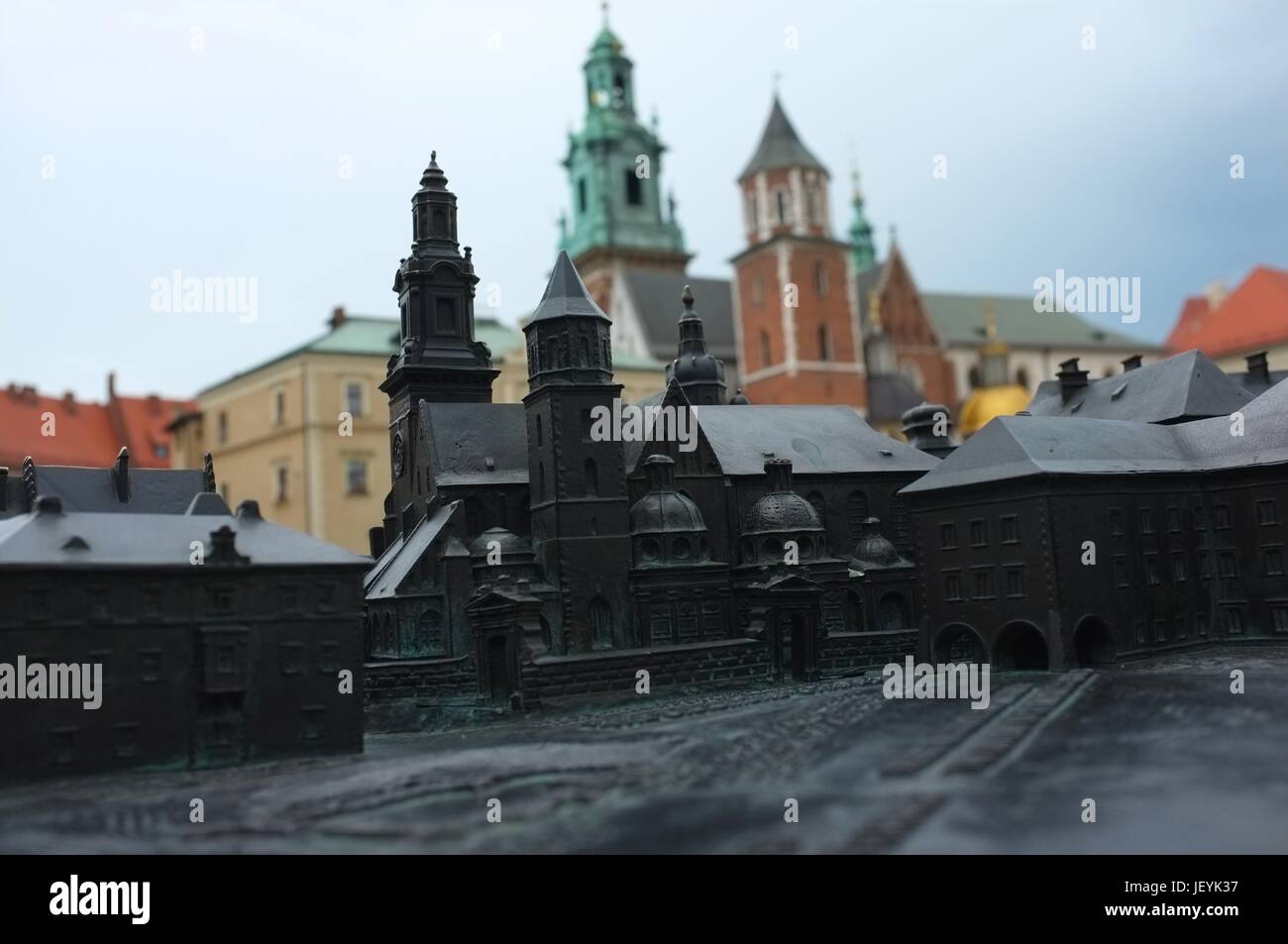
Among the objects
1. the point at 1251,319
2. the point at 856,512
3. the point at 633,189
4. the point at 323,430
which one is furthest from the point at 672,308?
the point at 856,512

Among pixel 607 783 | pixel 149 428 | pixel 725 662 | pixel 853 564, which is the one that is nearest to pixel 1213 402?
pixel 853 564

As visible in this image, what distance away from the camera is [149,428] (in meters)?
91.9

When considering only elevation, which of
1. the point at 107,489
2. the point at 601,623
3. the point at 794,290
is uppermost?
the point at 794,290

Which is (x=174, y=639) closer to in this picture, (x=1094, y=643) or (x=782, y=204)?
(x=1094, y=643)

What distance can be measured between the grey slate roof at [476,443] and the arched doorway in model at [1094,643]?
22455 mm

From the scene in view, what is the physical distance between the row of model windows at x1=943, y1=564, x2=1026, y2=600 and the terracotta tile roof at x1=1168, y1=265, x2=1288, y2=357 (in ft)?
178

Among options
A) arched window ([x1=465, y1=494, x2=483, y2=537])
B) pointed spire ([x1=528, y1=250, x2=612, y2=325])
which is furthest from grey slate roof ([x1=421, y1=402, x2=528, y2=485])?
pointed spire ([x1=528, y1=250, x2=612, y2=325])

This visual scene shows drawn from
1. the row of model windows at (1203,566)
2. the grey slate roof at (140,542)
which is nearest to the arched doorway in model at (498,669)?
the grey slate roof at (140,542)

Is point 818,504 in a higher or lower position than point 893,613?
higher

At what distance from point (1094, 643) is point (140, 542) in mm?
34010

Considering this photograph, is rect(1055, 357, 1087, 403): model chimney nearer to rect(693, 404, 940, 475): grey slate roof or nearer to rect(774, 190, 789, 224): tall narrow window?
rect(693, 404, 940, 475): grey slate roof

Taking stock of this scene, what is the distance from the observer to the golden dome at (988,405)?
100 m

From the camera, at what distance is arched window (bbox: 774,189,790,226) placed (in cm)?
10325

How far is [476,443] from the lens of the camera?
179 ft
